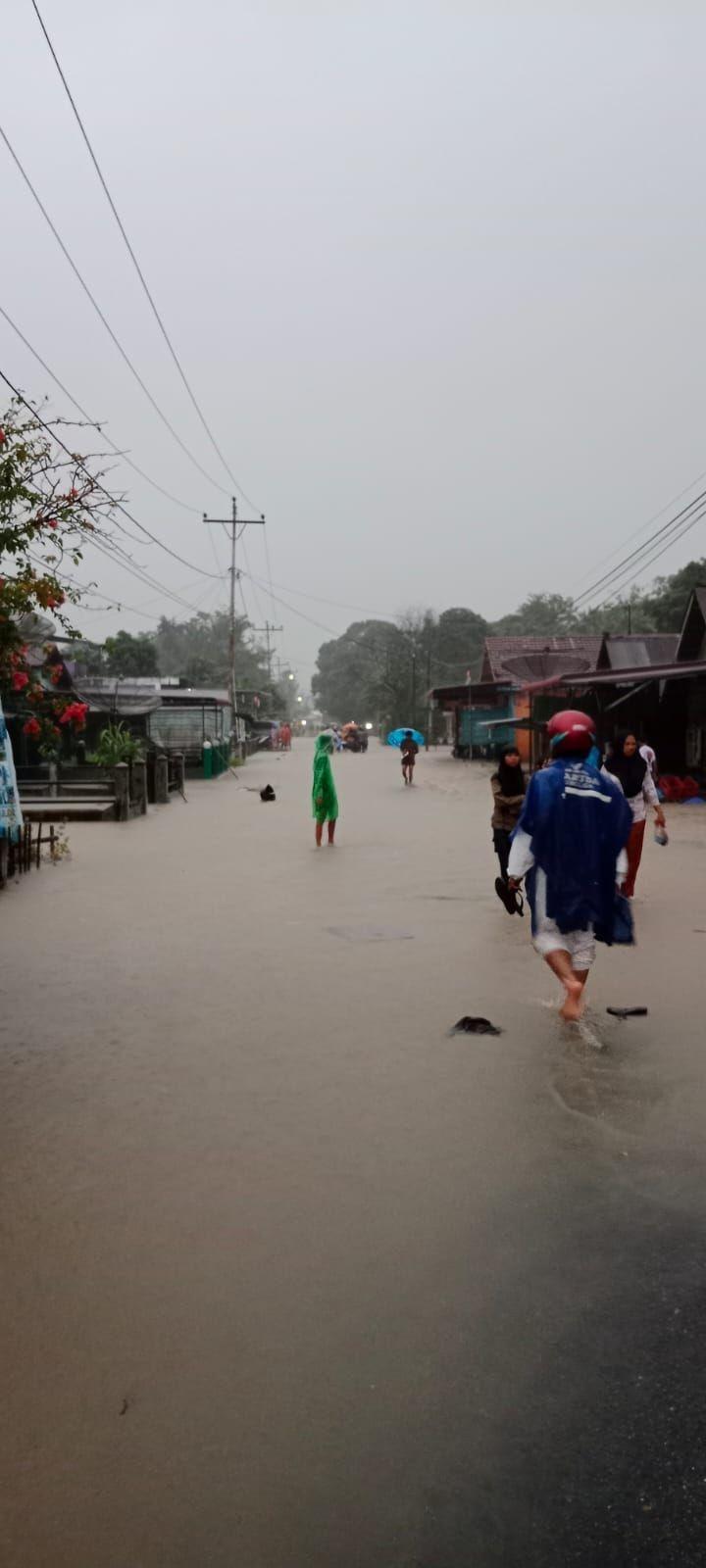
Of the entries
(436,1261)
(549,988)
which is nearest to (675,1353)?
(436,1261)

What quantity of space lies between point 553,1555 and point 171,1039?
165 inches

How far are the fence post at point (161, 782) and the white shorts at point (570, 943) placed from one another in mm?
20337

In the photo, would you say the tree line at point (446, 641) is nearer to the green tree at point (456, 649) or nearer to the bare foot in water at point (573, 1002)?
the green tree at point (456, 649)

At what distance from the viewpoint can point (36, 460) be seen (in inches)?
257

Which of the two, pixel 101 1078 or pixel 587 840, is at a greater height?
pixel 587 840

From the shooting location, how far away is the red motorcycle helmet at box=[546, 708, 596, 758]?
20.7 ft

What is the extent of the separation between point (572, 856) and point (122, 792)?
1566 cm

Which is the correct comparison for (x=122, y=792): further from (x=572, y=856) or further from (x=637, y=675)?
(x=572, y=856)

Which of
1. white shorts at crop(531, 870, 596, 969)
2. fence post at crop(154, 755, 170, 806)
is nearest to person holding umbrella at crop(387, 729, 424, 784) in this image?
fence post at crop(154, 755, 170, 806)

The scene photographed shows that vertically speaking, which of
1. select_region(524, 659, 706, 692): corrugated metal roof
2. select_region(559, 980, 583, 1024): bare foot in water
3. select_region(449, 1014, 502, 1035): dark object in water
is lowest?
select_region(449, 1014, 502, 1035): dark object in water

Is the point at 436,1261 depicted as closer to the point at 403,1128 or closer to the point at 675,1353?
the point at 675,1353

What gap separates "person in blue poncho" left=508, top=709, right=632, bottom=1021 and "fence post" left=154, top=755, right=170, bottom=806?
66.6 feet

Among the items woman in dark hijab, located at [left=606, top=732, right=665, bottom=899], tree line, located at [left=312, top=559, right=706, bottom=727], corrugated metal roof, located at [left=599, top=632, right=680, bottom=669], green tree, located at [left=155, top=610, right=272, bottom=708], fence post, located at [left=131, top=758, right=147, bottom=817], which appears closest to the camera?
woman in dark hijab, located at [left=606, top=732, right=665, bottom=899]

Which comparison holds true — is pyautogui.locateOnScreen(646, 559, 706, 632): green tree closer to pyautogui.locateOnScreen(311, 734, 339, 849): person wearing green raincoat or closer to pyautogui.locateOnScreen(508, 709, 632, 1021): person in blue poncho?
pyautogui.locateOnScreen(311, 734, 339, 849): person wearing green raincoat
